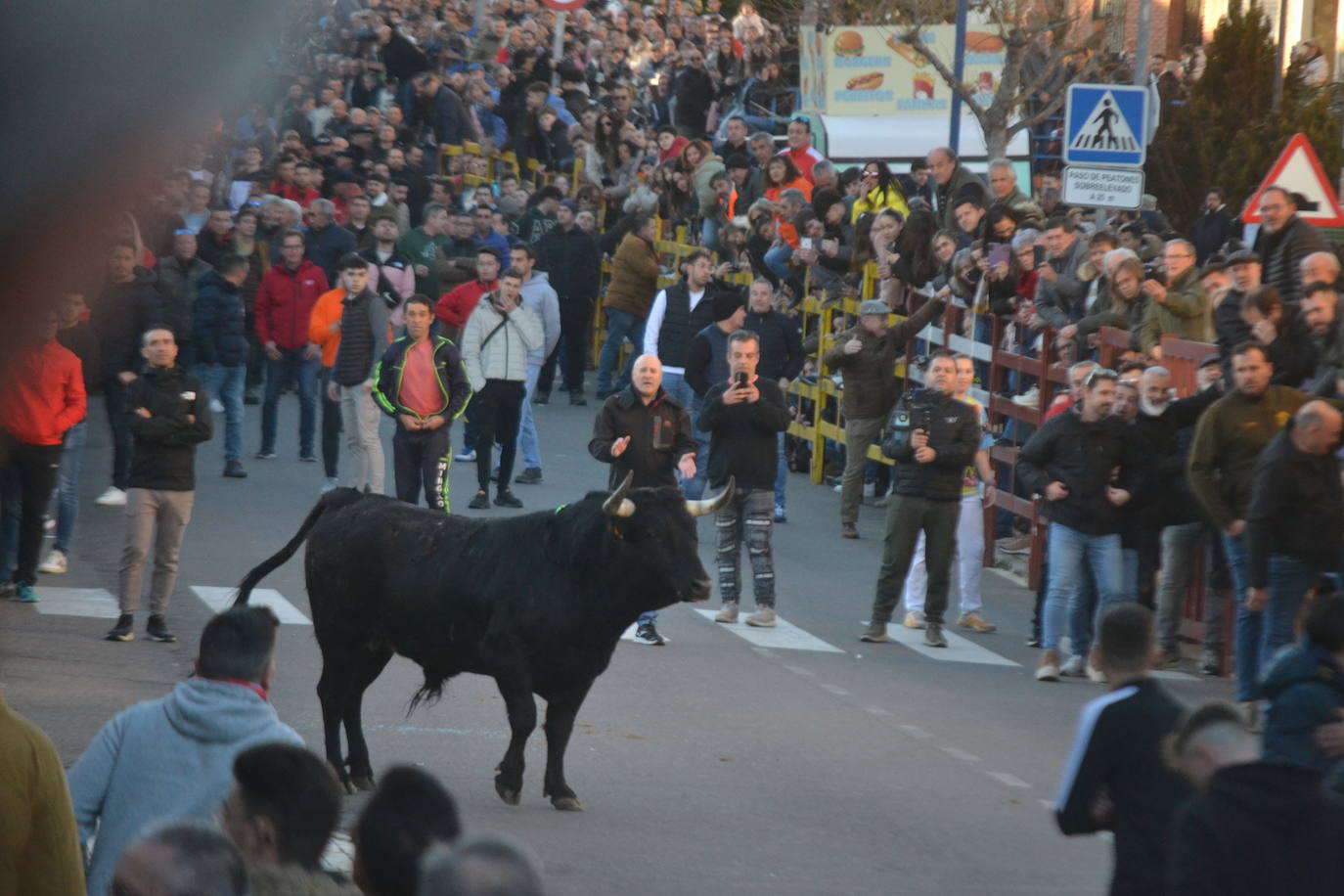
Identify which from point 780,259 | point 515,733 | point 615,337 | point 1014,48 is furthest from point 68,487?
point 1014,48

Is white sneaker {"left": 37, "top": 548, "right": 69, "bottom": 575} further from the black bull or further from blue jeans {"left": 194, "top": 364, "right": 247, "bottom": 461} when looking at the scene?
the black bull

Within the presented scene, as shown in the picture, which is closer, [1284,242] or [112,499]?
[1284,242]

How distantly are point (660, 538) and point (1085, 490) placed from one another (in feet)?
14.4

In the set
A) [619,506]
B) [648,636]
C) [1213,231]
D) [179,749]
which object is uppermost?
[1213,231]

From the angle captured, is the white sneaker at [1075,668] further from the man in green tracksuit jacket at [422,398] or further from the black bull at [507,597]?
the man in green tracksuit jacket at [422,398]

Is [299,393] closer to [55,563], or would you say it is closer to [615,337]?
[615,337]

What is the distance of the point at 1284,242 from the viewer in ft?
48.2

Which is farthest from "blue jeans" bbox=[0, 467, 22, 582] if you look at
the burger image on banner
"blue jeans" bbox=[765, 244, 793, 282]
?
the burger image on banner

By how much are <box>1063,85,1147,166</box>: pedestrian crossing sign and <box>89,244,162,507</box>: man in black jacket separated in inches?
296

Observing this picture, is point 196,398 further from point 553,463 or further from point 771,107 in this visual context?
point 771,107

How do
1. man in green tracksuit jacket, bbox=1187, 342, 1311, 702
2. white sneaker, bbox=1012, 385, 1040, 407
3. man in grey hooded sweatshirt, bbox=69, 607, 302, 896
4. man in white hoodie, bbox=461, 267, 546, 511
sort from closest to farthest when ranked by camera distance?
man in grey hooded sweatshirt, bbox=69, 607, 302, 896 → man in green tracksuit jacket, bbox=1187, 342, 1311, 702 → white sneaker, bbox=1012, 385, 1040, 407 → man in white hoodie, bbox=461, 267, 546, 511

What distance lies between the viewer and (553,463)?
2103cm

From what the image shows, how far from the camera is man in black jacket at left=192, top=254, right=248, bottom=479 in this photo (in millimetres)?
18609

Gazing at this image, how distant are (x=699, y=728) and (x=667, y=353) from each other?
8875mm
